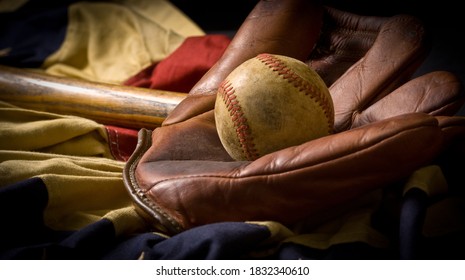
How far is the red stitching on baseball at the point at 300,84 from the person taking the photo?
1148mm

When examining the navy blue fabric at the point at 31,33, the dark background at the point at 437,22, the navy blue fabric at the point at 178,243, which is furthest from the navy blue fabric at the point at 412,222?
the navy blue fabric at the point at 31,33

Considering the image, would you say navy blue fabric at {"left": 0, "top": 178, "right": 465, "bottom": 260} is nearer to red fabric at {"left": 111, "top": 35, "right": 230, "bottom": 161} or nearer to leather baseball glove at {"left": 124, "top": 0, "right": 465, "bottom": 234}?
leather baseball glove at {"left": 124, "top": 0, "right": 465, "bottom": 234}

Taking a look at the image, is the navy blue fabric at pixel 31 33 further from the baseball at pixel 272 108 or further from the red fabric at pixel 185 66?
the baseball at pixel 272 108

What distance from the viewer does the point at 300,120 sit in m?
1.13

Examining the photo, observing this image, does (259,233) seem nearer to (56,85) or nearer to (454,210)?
(454,210)

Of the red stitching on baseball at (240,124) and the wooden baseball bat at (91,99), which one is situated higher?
the red stitching on baseball at (240,124)

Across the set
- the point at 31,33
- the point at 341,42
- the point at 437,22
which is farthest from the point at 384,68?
the point at 31,33

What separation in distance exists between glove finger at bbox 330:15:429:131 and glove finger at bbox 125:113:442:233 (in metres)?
0.37

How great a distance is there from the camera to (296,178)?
1012mm

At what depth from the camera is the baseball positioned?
44.4 inches

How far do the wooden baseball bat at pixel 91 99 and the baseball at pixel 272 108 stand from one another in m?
0.54

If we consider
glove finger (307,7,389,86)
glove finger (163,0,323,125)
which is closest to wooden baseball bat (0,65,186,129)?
glove finger (163,0,323,125)

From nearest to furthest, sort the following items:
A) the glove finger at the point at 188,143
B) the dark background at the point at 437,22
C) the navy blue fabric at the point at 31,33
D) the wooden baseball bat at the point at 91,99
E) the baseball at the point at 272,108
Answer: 1. the baseball at the point at 272,108
2. the glove finger at the point at 188,143
3. the wooden baseball bat at the point at 91,99
4. the dark background at the point at 437,22
5. the navy blue fabric at the point at 31,33
